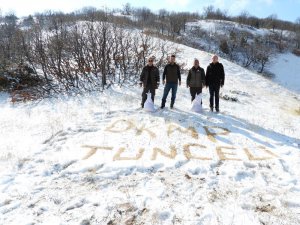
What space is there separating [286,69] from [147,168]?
53026mm

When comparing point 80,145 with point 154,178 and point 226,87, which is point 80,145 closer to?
point 154,178

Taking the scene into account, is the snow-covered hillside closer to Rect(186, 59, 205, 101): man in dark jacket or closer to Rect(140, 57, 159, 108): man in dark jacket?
Rect(186, 59, 205, 101): man in dark jacket

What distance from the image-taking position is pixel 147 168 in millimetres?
5898

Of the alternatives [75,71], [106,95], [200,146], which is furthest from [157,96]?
[200,146]

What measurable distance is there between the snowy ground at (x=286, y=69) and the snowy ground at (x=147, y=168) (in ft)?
127

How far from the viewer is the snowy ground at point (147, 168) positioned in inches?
175

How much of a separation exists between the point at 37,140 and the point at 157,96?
20.4 ft

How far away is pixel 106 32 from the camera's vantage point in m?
15.2

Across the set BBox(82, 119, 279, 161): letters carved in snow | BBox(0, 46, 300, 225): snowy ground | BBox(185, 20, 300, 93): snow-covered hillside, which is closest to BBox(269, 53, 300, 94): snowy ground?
BBox(185, 20, 300, 93): snow-covered hillside

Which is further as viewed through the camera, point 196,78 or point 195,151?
point 196,78

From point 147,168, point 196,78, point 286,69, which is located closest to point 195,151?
point 147,168

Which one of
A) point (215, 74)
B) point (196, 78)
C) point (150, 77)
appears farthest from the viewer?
point (196, 78)

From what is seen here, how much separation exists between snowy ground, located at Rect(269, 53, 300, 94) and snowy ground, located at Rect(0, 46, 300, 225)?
3863 centimetres

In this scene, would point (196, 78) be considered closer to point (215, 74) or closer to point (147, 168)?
point (215, 74)
